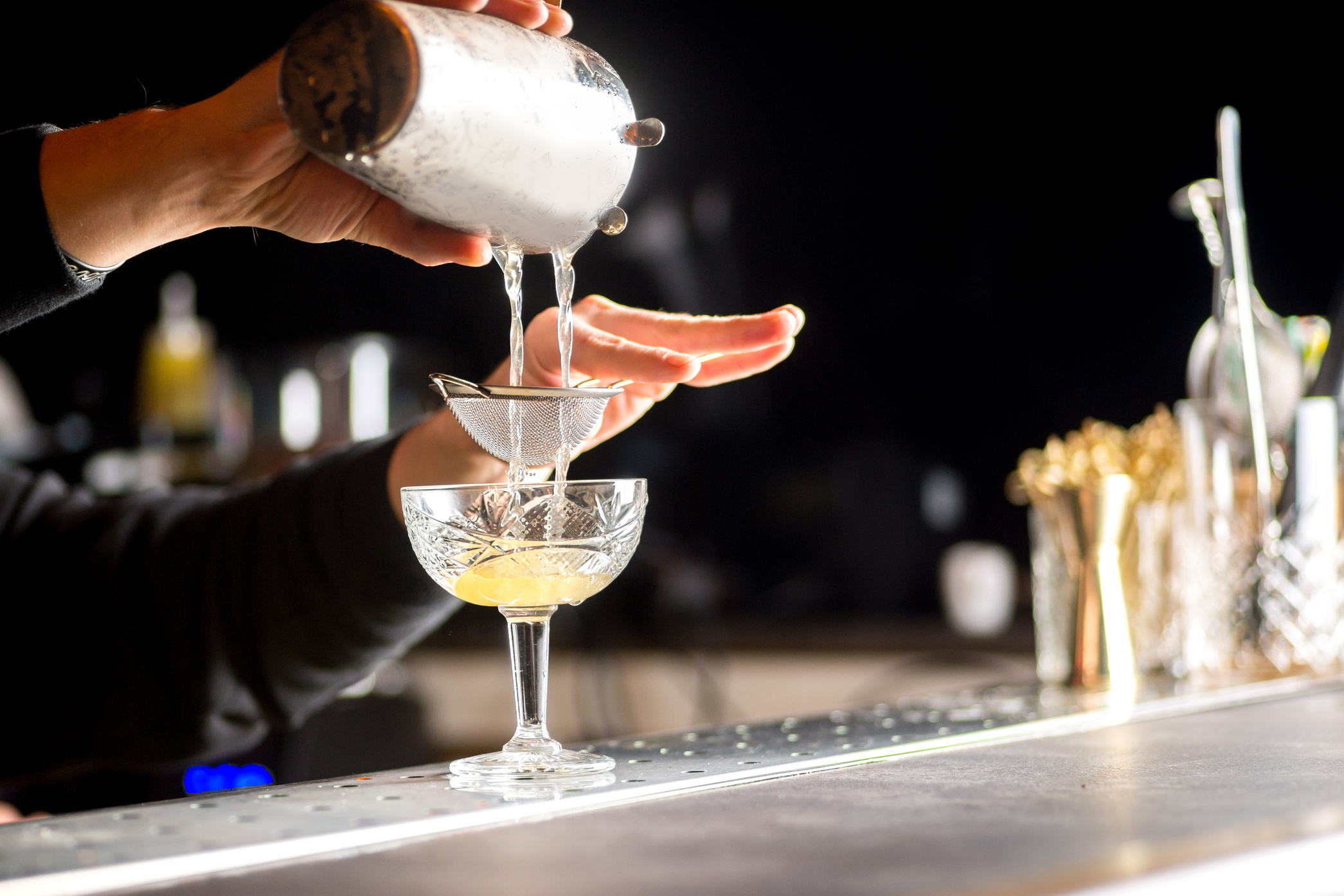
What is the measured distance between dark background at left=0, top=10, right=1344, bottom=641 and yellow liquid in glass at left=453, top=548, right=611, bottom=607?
1880 millimetres

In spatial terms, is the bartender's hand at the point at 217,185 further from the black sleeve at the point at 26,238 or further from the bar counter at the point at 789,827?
the bar counter at the point at 789,827

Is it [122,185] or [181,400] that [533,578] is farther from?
[181,400]

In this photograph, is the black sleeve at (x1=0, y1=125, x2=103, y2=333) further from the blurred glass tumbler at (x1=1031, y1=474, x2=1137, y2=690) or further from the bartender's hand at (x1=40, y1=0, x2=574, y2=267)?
the blurred glass tumbler at (x1=1031, y1=474, x2=1137, y2=690)

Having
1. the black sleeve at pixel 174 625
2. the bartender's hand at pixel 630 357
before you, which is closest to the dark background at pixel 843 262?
the black sleeve at pixel 174 625

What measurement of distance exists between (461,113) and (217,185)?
227 millimetres

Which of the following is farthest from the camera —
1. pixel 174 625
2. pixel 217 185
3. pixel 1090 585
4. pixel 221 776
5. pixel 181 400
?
pixel 181 400

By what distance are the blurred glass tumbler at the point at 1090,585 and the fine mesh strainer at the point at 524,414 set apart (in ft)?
1.85

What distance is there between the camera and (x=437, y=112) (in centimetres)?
56

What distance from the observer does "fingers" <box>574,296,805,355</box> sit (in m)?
0.78

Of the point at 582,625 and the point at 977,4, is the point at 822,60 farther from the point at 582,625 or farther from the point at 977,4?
the point at 582,625

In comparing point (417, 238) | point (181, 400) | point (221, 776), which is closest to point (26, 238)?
point (417, 238)

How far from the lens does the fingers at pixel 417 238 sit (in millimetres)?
708

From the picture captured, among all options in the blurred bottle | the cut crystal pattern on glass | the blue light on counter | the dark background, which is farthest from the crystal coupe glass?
the blurred bottle

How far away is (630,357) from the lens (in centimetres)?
79
